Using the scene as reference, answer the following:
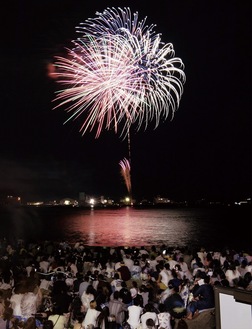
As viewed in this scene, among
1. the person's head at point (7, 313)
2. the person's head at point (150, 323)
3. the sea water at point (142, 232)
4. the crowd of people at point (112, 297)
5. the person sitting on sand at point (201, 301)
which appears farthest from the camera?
the sea water at point (142, 232)

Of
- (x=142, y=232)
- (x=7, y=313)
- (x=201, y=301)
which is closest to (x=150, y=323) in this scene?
(x=201, y=301)

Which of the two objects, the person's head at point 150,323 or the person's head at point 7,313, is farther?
the person's head at point 7,313

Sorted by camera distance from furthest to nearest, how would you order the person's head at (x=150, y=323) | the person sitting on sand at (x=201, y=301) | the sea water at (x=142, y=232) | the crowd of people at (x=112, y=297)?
the sea water at (x=142, y=232)
the person sitting on sand at (x=201, y=301)
the crowd of people at (x=112, y=297)
the person's head at (x=150, y=323)

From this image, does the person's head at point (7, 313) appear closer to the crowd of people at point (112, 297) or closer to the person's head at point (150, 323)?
the crowd of people at point (112, 297)

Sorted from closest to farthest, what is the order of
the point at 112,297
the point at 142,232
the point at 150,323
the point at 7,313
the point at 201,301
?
1. the point at 150,323
2. the point at 7,313
3. the point at 201,301
4. the point at 112,297
5. the point at 142,232

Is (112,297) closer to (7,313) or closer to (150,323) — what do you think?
(150,323)

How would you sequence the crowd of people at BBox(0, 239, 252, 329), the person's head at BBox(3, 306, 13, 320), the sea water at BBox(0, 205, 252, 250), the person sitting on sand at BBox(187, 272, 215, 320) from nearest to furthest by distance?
the crowd of people at BBox(0, 239, 252, 329), the person's head at BBox(3, 306, 13, 320), the person sitting on sand at BBox(187, 272, 215, 320), the sea water at BBox(0, 205, 252, 250)

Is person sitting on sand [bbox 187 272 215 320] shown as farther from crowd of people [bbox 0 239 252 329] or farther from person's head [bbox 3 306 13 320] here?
person's head [bbox 3 306 13 320]

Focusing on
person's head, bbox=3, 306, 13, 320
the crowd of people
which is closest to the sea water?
the crowd of people

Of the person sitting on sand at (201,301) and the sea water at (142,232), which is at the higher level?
the person sitting on sand at (201,301)

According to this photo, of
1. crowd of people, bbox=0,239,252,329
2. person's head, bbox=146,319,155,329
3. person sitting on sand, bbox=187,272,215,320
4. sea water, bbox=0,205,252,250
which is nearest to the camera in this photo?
person's head, bbox=146,319,155,329

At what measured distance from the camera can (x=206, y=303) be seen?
283 inches

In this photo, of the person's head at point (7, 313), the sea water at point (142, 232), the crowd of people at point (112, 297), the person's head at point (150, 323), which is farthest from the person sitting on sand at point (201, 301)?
the sea water at point (142, 232)

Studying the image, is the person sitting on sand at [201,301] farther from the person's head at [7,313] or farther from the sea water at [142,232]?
the sea water at [142,232]
